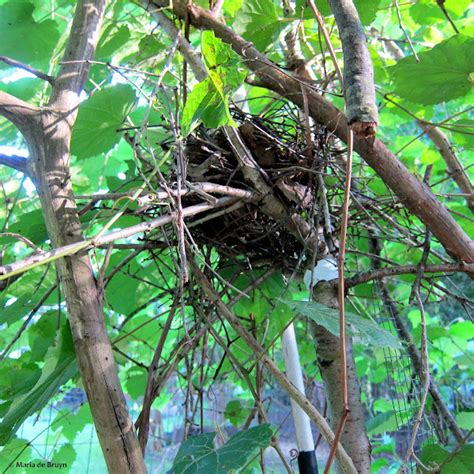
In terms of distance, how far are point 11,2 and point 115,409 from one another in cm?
56

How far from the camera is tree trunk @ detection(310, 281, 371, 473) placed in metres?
0.48

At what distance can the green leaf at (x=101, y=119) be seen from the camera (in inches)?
21.9

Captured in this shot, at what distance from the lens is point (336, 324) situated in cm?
38

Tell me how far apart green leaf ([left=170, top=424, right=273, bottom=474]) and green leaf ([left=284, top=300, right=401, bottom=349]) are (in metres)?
0.09

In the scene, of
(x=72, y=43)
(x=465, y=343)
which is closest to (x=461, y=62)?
(x=72, y=43)

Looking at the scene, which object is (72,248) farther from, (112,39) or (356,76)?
(112,39)

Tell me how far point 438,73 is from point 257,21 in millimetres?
223

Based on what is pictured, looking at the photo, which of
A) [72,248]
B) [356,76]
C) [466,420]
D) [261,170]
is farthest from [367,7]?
[466,420]

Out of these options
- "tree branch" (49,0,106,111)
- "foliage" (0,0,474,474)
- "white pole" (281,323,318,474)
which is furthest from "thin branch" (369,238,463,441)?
"tree branch" (49,0,106,111)

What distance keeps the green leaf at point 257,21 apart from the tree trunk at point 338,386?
32 cm

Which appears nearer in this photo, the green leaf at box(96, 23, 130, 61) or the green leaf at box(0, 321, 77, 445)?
the green leaf at box(0, 321, 77, 445)

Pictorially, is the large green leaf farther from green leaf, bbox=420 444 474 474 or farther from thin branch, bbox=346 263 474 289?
green leaf, bbox=420 444 474 474

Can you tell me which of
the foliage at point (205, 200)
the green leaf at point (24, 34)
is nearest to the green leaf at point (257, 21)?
the foliage at point (205, 200)

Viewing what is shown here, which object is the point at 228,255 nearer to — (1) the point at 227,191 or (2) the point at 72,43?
(1) the point at 227,191
